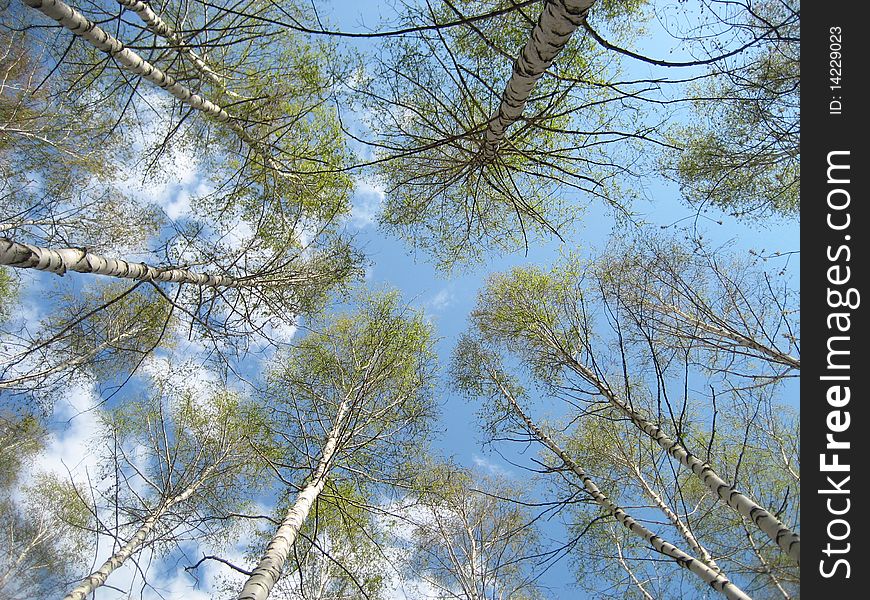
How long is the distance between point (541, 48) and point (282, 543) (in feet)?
11.2

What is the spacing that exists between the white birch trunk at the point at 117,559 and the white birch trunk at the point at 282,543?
271 cm

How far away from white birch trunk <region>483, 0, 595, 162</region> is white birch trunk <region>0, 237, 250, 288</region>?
302 centimetres

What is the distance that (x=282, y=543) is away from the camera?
117 inches

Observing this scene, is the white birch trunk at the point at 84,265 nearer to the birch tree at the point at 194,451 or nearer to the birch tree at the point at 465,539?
the birch tree at the point at 194,451

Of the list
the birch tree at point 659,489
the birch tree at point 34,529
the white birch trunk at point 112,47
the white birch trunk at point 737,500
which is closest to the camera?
the white birch trunk at point 737,500

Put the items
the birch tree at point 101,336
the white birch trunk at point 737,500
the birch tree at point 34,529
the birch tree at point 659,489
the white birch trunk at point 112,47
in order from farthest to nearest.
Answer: the birch tree at point 34,529, the birch tree at point 101,336, the birch tree at point 659,489, the white birch trunk at point 112,47, the white birch trunk at point 737,500

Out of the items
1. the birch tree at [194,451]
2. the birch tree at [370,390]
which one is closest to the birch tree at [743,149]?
the birch tree at [370,390]

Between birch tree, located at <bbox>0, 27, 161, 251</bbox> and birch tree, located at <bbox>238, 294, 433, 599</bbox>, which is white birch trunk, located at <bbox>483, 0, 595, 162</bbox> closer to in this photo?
birch tree, located at <bbox>238, 294, 433, 599</bbox>

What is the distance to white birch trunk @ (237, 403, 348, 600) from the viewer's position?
2398 mm

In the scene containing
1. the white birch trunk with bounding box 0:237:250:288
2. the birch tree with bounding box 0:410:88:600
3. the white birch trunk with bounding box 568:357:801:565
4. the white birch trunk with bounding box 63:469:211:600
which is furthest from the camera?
the birch tree with bounding box 0:410:88:600

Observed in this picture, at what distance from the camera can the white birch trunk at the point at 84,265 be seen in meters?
2.64

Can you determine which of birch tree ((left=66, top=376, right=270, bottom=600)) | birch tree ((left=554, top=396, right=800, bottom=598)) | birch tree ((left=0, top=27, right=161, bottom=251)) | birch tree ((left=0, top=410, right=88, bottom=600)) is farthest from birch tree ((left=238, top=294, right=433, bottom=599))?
birch tree ((left=0, top=410, right=88, bottom=600))

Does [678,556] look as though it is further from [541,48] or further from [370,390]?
[370,390]
